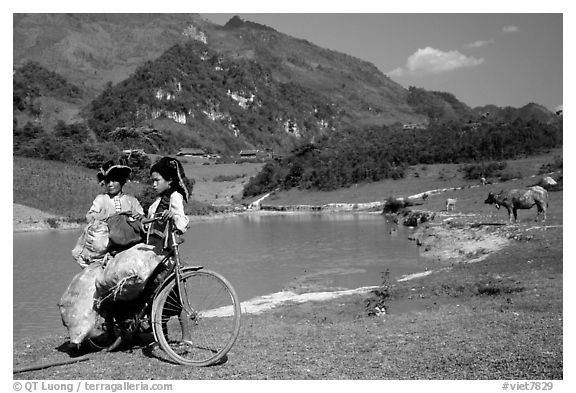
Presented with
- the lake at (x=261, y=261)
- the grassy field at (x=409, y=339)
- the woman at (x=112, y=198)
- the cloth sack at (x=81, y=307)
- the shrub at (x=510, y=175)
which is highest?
the shrub at (x=510, y=175)

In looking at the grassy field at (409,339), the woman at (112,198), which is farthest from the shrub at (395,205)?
the woman at (112,198)

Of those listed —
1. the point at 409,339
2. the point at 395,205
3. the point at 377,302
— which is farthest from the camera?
the point at 395,205

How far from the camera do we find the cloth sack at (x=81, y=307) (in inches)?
324

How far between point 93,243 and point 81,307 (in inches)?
38.7

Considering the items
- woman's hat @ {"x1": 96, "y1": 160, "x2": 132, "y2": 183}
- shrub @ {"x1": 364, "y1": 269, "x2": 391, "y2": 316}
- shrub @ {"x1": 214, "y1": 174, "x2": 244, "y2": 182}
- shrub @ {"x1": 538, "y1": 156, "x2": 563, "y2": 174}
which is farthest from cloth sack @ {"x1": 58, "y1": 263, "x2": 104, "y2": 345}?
shrub @ {"x1": 214, "y1": 174, "x2": 244, "y2": 182}

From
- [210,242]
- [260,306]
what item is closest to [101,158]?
[210,242]

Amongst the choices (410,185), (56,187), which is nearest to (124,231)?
(56,187)

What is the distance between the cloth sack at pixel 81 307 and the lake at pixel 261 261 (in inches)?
249

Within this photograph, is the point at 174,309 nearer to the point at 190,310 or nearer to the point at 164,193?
the point at 190,310

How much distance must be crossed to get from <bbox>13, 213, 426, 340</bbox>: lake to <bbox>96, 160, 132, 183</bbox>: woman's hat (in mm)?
7032

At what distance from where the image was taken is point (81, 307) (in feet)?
27.1

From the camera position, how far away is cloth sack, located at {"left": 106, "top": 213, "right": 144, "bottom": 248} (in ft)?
26.5

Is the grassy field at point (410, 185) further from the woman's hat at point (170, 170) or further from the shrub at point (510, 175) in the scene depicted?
the woman's hat at point (170, 170)

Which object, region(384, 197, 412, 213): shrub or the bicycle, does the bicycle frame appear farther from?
region(384, 197, 412, 213): shrub
